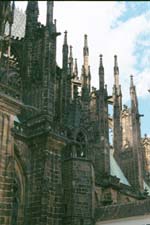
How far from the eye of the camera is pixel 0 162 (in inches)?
443

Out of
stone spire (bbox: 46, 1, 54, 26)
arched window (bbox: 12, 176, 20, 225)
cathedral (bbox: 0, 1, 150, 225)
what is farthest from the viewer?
stone spire (bbox: 46, 1, 54, 26)

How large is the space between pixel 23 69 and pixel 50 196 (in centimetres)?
797

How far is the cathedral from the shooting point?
13.5m

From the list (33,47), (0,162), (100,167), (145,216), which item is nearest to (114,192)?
(100,167)

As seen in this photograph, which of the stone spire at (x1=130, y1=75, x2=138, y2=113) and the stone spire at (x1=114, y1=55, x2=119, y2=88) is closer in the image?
the stone spire at (x1=130, y1=75, x2=138, y2=113)

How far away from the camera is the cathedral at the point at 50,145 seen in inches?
530

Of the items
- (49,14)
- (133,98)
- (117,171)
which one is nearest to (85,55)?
(133,98)

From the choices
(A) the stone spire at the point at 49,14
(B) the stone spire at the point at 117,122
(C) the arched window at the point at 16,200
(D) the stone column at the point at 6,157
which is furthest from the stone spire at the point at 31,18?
(B) the stone spire at the point at 117,122

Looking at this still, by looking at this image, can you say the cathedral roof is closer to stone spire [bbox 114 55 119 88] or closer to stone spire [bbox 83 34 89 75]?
stone spire [bbox 114 55 119 88]

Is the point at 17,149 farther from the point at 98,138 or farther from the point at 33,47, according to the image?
the point at 98,138

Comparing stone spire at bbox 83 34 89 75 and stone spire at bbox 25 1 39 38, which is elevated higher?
stone spire at bbox 83 34 89 75

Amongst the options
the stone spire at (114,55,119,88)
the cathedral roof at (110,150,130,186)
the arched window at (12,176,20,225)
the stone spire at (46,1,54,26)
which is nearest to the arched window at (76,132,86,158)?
the arched window at (12,176,20,225)

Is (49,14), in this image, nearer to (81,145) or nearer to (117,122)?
(81,145)

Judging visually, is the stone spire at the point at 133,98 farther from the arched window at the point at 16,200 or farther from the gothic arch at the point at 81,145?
the arched window at the point at 16,200
